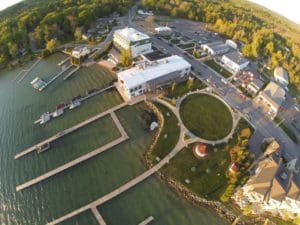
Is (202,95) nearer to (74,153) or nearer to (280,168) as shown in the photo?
(280,168)

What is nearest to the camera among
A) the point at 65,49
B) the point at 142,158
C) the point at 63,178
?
the point at 63,178

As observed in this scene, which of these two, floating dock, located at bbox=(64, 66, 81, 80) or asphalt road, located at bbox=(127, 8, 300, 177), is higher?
floating dock, located at bbox=(64, 66, 81, 80)

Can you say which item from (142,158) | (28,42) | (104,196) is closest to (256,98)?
(142,158)

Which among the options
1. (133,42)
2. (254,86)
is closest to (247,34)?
(254,86)

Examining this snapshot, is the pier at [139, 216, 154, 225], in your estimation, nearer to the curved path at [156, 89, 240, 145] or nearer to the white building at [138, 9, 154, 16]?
the curved path at [156, 89, 240, 145]

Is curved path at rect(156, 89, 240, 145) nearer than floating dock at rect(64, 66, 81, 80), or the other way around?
curved path at rect(156, 89, 240, 145)

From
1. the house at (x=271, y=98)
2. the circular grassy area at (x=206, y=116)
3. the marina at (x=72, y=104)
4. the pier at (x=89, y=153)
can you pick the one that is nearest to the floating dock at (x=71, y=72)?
the marina at (x=72, y=104)

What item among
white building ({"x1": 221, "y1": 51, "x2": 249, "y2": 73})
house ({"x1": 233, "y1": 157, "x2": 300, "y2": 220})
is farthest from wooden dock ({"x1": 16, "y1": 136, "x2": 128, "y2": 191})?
white building ({"x1": 221, "y1": 51, "x2": 249, "y2": 73})

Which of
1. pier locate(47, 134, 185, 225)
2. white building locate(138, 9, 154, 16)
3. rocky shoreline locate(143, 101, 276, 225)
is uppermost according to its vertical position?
white building locate(138, 9, 154, 16)

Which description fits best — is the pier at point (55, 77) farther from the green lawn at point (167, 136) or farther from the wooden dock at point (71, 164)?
the green lawn at point (167, 136)
